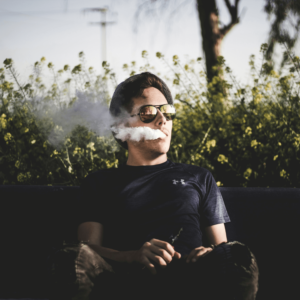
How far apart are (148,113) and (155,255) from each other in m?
0.84

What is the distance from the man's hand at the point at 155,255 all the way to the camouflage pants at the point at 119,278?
4 cm

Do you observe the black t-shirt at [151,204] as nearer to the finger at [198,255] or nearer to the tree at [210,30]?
the finger at [198,255]

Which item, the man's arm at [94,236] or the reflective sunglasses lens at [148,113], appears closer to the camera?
the man's arm at [94,236]

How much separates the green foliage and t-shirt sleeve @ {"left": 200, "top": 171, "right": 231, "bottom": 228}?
961mm

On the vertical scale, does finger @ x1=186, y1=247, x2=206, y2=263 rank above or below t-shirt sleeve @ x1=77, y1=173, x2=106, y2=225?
below

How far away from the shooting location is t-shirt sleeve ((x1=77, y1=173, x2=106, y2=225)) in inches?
69.9

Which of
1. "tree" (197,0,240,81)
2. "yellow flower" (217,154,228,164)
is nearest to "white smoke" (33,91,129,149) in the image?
"yellow flower" (217,154,228,164)

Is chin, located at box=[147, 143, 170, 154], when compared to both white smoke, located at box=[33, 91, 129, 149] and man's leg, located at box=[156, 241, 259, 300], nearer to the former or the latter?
man's leg, located at box=[156, 241, 259, 300]

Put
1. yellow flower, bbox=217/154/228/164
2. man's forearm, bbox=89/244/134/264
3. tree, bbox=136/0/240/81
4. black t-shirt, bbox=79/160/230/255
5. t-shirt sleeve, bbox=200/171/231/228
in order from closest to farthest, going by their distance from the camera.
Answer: man's forearm, bbox=89/244/134/264
black t-shirt, bbox=79/160/230/255
t-shirt sleeve, bbox=200/171/231/228
yellow flower, bbox=217/154/228/164
tree, bbox=136/0/240/81

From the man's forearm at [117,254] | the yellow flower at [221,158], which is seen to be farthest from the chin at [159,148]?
the yellow flower at [221,158]

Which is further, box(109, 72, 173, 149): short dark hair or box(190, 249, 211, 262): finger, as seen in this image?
box(109, 72, 173, 149): short dark hair

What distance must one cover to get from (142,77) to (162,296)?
122cm

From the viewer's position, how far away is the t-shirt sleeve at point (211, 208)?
5.91 ft

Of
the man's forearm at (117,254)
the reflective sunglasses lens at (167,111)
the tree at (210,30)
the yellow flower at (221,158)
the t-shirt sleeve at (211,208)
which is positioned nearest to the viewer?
the man's forearm at (117,254)
